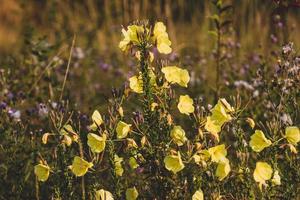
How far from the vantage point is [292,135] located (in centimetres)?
238

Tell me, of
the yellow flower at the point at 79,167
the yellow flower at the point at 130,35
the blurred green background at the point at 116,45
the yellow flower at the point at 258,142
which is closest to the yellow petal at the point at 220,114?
the yellow flower at the point at 258,142

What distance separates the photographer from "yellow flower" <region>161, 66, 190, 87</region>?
2482 millimetres

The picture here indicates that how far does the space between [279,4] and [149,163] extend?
3.56 ft

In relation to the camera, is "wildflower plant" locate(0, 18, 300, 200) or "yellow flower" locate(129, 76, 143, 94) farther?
"yellow flower" locate(129, 76, 143, 94)

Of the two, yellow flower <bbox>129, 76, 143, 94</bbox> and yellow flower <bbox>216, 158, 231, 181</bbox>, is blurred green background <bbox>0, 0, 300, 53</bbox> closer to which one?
yellow flower <bbox>129, 76, 143, 94</bbox>

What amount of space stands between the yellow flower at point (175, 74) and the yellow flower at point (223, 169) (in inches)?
13.6

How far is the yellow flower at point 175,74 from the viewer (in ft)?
8.14

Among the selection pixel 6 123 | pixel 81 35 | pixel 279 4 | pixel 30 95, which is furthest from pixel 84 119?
pixel 81 35

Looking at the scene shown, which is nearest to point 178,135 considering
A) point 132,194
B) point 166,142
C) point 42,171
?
point 166,142

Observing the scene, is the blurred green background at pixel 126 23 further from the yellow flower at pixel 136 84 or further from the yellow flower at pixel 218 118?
the yellow flower at pixel 218 118

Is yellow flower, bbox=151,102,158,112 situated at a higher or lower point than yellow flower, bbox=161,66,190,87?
lower

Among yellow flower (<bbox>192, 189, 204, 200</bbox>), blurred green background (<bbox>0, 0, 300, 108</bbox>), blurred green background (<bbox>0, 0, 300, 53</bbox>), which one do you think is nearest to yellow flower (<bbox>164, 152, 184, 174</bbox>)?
yellow flower (<bbox>192, 189, 204, 200</bbox>)

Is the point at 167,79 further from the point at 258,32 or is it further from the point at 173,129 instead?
the point at 258,32

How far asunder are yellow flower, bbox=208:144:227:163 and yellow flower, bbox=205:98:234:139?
6 cm
